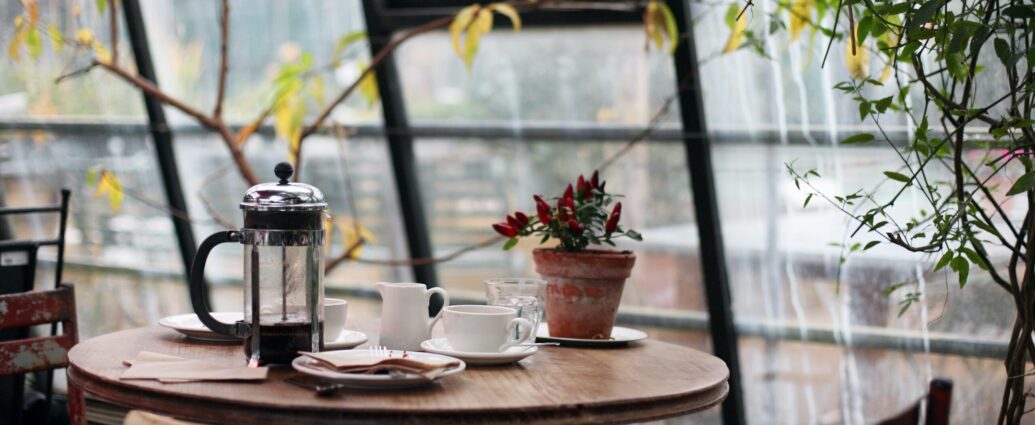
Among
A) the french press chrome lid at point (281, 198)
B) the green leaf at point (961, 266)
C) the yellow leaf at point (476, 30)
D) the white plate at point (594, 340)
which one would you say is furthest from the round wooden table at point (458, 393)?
the yellow leaf at point (476, 30)

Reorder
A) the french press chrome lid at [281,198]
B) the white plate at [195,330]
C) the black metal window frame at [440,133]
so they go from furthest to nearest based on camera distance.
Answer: the black metal window frame at [440,133] < the white plate at [195,330] < the french press chrome lid at [281,198]

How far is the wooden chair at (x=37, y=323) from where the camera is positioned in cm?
212

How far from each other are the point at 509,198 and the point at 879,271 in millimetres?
1170

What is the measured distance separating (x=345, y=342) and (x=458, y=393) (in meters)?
0.36

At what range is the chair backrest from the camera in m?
2.13

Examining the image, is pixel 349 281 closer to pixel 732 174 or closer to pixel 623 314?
pixel 623 314

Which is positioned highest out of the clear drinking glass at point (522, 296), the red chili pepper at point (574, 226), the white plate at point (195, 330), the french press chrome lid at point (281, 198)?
the french press chrome lid at point (281, 198)

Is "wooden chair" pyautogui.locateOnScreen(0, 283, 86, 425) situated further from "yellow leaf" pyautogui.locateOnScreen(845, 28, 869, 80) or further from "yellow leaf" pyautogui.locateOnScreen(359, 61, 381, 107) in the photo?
"yellow leaf" pyautogui.locateOnScreen(845, 28, 869, 80)

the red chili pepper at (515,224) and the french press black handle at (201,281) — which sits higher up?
the red chili pepper at (515,224)

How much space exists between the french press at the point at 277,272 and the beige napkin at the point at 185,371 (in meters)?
0.06

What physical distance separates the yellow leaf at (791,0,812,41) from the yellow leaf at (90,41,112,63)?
7.16ft

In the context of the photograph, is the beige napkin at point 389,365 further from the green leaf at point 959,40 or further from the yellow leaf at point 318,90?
the yellow leaf at point 318,90

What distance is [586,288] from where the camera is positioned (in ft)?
6.55

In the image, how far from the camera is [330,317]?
184 cm
